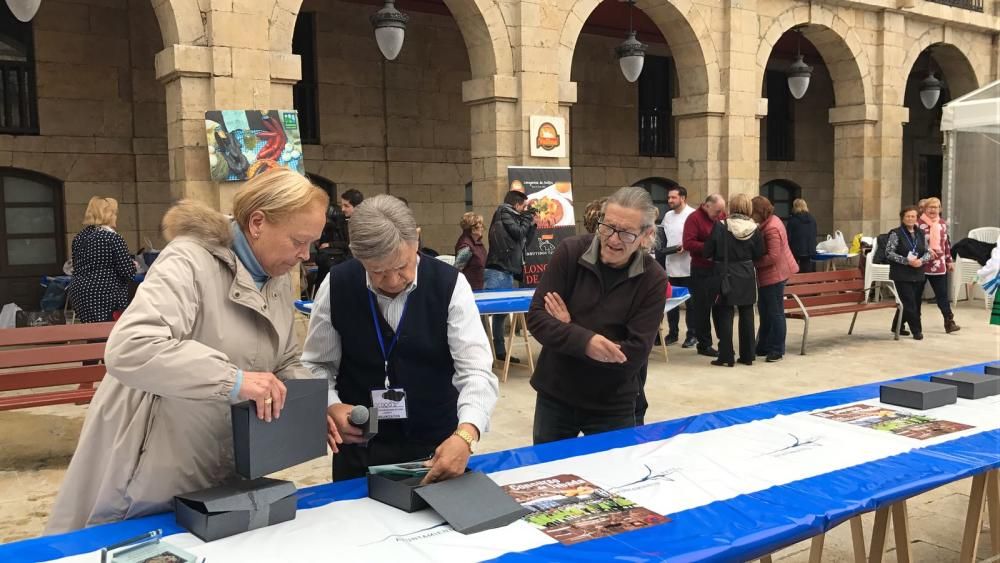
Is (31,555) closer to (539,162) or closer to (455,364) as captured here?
(455,364)

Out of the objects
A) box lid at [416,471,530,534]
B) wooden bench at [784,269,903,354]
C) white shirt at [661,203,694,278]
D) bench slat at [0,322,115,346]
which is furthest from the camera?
white shirt at [661,203,694,278]

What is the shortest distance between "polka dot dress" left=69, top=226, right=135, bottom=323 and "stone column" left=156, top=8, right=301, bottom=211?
1.27 m

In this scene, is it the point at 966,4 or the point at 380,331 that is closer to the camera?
the point at 380,331

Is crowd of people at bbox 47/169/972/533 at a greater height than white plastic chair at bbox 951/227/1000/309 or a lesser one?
greater

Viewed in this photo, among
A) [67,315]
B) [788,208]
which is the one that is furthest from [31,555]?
[788,208]

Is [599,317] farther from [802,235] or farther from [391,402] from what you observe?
[802,235]

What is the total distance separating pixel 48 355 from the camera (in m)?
4.88

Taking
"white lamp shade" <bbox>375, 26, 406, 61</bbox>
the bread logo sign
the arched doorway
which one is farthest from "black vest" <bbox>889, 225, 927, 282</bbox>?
the arched doorway

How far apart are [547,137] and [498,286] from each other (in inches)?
102

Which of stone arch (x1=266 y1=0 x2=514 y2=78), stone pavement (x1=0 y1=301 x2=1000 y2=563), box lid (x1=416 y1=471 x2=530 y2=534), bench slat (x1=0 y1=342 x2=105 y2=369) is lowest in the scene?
stone pavement (x1=0 y1=301 x2=1000 y2=563)

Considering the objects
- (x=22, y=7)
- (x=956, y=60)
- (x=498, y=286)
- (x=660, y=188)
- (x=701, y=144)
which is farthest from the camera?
(x=660, y=188)

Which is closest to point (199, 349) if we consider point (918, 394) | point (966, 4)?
point (918, 394)

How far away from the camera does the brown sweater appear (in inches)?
124

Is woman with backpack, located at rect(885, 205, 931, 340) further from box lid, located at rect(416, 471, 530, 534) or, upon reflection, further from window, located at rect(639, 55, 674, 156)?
box lid, located at rect(416, 471, 530, 534)
